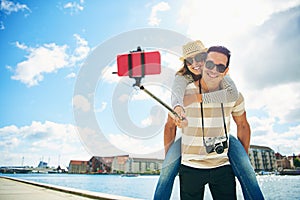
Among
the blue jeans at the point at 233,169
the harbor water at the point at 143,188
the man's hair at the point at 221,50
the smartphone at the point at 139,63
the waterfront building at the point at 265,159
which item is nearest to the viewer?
the smartphone at the point at 139,63

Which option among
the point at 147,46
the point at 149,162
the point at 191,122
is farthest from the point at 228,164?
the point at 147,46

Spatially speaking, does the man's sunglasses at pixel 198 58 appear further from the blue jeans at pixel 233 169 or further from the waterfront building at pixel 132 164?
the waterfront building at pixel 132 164

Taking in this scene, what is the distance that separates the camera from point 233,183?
269 cm

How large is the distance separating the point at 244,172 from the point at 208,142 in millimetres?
484

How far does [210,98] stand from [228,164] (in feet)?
2.38

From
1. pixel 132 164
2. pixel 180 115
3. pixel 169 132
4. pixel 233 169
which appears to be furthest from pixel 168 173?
pixel 180 115

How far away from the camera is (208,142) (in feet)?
8.41

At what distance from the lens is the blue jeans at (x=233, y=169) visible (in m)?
2.63

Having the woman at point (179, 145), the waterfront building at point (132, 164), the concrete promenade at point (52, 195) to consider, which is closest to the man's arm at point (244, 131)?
the woman at point (179, 145)

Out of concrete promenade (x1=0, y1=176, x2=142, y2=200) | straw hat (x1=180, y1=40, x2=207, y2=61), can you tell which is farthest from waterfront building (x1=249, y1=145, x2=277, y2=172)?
straw hat (x1=180, y1=40, x2=207, y2=61)

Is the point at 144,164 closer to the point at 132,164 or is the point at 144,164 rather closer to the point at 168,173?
the point at 132,164

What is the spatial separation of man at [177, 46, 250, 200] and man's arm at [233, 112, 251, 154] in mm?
164

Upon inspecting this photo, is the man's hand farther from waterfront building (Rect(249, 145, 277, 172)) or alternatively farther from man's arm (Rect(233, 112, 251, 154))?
waterfront building (Rect(249, 145, 277, 172))

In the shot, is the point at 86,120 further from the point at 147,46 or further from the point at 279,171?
the point at 279,171
